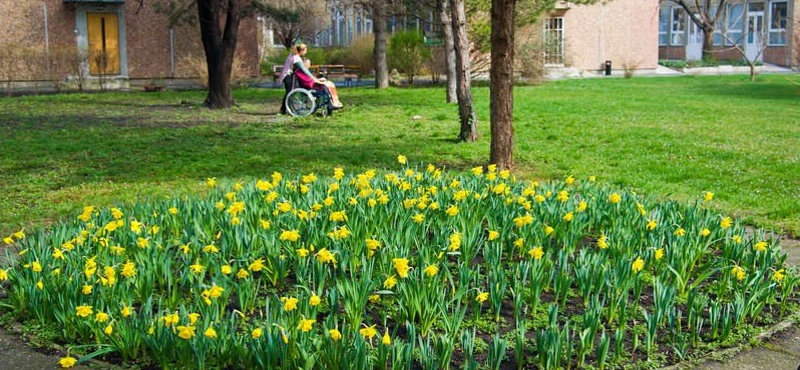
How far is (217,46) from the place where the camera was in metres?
23.0

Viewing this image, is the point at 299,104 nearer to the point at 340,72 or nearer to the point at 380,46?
the point at 380,46

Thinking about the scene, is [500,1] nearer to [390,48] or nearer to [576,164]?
[576,164]

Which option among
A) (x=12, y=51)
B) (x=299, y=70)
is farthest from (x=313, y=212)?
(x=12, y=51)

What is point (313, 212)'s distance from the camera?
645 centimetres

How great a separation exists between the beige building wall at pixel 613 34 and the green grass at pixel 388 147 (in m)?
20.9

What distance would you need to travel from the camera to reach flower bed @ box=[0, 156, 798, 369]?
174 inches

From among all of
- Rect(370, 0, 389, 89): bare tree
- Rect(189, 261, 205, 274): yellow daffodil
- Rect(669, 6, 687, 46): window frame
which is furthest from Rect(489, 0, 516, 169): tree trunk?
Rect(669, 6, 687, 46): window frame

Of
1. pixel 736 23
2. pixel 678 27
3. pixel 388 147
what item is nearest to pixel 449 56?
pixel 388 147

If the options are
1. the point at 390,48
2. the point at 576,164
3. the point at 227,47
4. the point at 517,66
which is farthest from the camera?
the point at 390,48

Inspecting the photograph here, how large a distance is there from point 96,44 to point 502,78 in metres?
29.4

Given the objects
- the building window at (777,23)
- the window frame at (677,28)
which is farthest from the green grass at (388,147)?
the window frame at (677,28)

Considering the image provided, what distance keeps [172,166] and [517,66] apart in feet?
73.8

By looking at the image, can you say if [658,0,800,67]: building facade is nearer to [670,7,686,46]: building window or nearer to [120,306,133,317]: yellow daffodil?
[670,7,686,46]: building window

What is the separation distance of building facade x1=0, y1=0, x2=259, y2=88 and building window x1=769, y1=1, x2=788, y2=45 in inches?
1281
